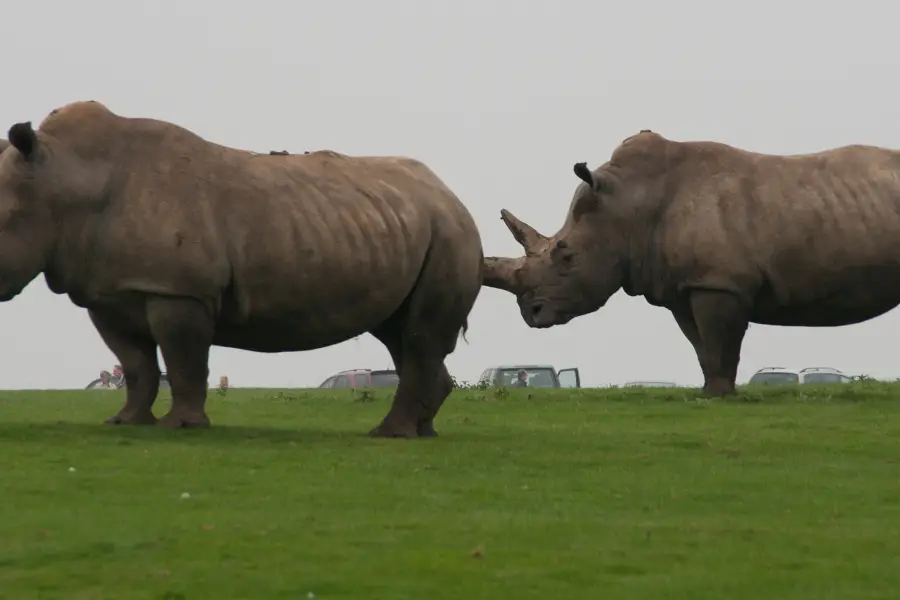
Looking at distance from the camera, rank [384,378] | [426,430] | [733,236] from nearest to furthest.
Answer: [426,430] → [733,236] → [384,378]

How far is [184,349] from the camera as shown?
1419cm

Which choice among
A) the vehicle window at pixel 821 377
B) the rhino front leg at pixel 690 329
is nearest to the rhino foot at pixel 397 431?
the rhino front leg at pixel 690 329

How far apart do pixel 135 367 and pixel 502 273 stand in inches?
307

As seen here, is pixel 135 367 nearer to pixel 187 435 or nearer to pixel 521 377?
pixel 187 435

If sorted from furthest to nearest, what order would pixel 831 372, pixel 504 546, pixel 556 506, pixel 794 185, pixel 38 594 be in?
pixel 831 372 → pixel 794 185 → pixel 556 506 → pixel 504 546 → pixel 38 594

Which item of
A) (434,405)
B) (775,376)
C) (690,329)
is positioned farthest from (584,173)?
(775,376)

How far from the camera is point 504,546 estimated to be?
30.7ft

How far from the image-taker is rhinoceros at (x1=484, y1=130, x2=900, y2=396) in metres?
19.9

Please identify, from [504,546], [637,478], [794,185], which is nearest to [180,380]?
[637,478]

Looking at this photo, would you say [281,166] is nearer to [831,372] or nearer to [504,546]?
[504,546]

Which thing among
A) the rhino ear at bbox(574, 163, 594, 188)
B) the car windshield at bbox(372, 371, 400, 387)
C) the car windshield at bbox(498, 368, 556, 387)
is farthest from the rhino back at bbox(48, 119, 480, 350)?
the car windshield at bbox(498, 368, 556, 387)

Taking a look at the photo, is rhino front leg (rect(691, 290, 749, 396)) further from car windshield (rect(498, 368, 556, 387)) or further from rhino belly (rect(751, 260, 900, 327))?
car windshield (rect(498, 368, 556, 387))

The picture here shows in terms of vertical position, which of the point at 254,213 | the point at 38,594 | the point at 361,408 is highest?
the point at 254,213

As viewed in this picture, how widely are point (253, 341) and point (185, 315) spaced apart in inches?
37.7
